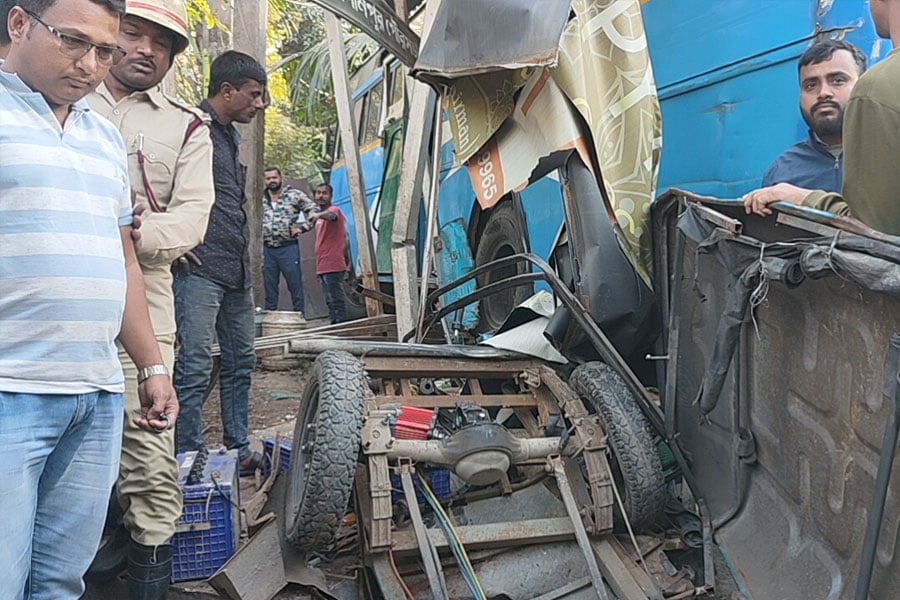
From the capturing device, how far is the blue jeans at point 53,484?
1.36m

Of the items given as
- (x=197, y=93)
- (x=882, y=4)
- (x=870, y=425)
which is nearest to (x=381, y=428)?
(x=870, y=425)

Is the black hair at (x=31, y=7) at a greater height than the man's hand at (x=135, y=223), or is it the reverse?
the black hair at (x=31, y=7)

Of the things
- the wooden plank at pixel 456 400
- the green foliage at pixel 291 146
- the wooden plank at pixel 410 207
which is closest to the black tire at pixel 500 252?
the wooden plank at pixel 410 207

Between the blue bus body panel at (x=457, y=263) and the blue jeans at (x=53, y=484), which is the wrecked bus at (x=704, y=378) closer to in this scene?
the blue jeans at (x=53, y=484)

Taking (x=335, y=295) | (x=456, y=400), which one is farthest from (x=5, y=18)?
(x=335, y=295)

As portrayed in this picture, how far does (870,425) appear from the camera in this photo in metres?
1.47

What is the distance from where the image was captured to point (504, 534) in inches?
91.6

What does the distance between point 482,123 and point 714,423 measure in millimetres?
1679

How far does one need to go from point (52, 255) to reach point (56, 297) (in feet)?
0.29

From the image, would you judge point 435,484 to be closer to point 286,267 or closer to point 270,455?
point 270,455

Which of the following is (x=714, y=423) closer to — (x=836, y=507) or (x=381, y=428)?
(x=836, y=507)

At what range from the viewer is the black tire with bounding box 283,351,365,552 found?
2232 mm

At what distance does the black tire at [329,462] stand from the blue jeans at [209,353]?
Answer: 714mm

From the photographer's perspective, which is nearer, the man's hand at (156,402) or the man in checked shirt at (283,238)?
the man's hand at (156,402)
